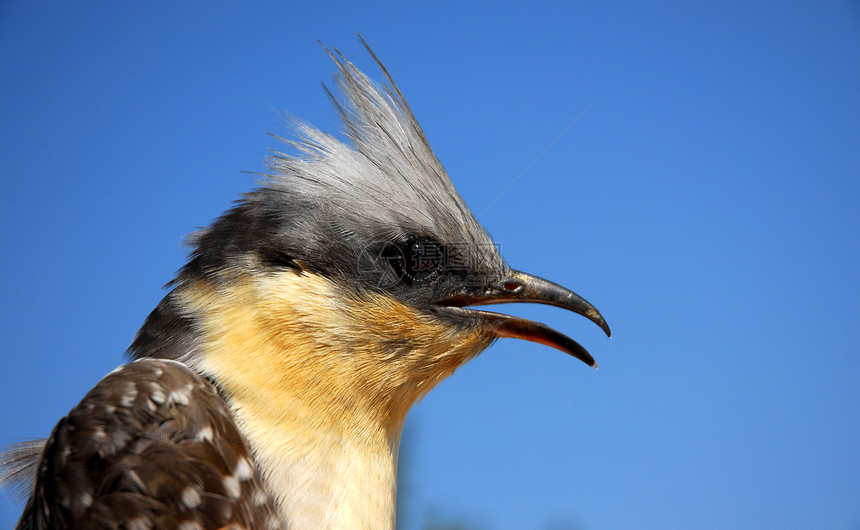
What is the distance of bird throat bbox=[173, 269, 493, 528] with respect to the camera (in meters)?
2.52

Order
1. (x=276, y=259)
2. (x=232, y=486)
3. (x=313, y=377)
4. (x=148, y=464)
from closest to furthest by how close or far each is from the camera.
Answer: (x=148, y=464), (x=232, y=486), (x=313, y=377), (x=276, y=259)

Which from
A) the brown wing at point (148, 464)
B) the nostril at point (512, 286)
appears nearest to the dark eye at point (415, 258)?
the nostril at point (512, 286)

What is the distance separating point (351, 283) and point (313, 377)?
466 millimetres

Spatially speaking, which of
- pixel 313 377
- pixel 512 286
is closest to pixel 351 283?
pixel 313 377

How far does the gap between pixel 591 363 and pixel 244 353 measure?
173 centimetres

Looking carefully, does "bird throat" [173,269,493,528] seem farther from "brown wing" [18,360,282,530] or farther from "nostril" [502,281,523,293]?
"nostril" [502,281,523,293]

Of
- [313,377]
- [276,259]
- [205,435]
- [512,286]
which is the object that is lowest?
[205,435]

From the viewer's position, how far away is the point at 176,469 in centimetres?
221

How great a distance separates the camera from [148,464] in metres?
2.19

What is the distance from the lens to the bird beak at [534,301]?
3193 millimetres

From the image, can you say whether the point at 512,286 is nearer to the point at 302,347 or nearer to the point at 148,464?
the point at 302,347

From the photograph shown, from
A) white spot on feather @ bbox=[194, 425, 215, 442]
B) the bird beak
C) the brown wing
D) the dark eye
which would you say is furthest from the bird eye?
the bird beak

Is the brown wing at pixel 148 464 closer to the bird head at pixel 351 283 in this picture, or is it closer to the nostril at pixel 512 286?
the bird head at pixel 351 283

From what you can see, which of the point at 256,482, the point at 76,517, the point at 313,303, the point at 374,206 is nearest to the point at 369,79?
the point at 374,206
